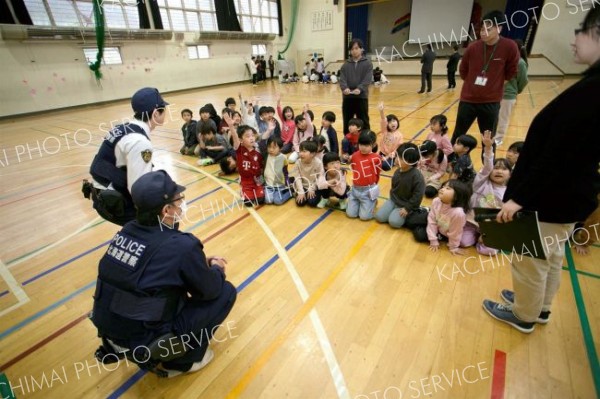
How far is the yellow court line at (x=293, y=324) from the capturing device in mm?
1746

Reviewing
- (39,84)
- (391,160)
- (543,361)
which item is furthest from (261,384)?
Result: (39,84)

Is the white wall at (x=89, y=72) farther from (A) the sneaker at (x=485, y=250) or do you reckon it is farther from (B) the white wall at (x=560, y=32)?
(B) the white wall at (x=560, y=32)

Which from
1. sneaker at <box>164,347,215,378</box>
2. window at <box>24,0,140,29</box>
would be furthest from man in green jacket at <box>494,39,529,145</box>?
window at <box>24,0,140,29</box>

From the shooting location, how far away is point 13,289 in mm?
2670

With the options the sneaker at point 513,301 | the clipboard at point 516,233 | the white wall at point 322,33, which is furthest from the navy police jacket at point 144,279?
the white wall at point 322,33

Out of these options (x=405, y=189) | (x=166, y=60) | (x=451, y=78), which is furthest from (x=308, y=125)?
(x=166, y=60)

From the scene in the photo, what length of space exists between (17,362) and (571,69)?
722 inches

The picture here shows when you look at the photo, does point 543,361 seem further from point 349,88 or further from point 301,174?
point 349,88

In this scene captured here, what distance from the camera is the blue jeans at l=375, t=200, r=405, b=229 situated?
3.05 metres

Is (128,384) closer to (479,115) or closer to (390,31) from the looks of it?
(479,115)

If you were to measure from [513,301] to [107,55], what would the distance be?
637 inches

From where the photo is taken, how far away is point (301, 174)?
375cm

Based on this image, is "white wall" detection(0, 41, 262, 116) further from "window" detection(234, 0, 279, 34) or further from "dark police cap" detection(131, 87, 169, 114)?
"dark police cap" detection(131, 87, 169, 114)

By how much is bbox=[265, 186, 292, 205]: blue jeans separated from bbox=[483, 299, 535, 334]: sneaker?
2.48 meters
